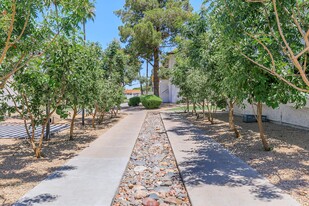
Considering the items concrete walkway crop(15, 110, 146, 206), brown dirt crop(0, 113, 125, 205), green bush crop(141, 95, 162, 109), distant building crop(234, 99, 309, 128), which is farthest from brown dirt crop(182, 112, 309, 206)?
green bush crop(141, 95, 162, 109)

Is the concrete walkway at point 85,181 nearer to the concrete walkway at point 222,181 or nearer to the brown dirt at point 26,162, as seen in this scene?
the brown dirt at point 26,162


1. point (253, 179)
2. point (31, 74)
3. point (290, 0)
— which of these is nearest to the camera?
point (290, 0)

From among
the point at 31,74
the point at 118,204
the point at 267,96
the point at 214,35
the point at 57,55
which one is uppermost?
the point at 214,35

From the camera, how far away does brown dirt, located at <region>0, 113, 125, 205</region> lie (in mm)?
6062

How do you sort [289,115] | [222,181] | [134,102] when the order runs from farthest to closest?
[134,102], [289,115], [222,181]

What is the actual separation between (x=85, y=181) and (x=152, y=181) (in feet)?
5.12

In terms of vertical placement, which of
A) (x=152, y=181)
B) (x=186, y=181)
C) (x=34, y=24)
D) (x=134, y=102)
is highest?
(x=34, y=24)

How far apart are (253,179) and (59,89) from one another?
6.36m

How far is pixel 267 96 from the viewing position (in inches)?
267

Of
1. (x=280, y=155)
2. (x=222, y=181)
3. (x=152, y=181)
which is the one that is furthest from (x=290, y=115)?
(x=152, y=181)

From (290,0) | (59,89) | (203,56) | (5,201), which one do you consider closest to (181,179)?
(5,201)

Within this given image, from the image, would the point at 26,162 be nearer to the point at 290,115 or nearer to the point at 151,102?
the point at 290,115

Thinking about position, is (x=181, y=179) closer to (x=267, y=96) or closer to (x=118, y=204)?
(x=118, y=204)

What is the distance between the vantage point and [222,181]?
622 cm
